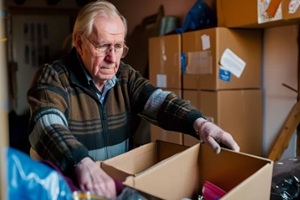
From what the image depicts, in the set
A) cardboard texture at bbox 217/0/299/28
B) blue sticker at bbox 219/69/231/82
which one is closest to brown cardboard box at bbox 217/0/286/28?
cardboard texture at bbox 217/0/299/28

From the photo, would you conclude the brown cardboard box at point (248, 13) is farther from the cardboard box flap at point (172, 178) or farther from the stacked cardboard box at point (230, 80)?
the cardboard box flap at point (172, 178)

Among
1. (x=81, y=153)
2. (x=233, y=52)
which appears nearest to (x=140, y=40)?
(x=233, y=52)

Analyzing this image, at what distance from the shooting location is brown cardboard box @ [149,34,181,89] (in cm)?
297

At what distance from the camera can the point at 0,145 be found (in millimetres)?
456

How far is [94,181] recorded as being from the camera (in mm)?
760

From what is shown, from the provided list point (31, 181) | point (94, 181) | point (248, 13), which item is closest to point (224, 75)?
point (248, 13)

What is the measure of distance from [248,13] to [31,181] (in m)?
2.07

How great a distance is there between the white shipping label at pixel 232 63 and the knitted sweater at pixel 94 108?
1346mm

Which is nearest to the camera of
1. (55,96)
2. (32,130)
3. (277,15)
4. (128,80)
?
(32,130)

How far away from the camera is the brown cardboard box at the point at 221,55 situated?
2605mm

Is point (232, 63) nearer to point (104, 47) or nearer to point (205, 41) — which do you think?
point (205, 41)

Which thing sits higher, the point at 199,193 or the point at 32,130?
the point at 32,130

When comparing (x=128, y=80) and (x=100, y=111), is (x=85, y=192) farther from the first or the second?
(x=128, y=80)

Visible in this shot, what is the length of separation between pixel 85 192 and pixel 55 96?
473mm
